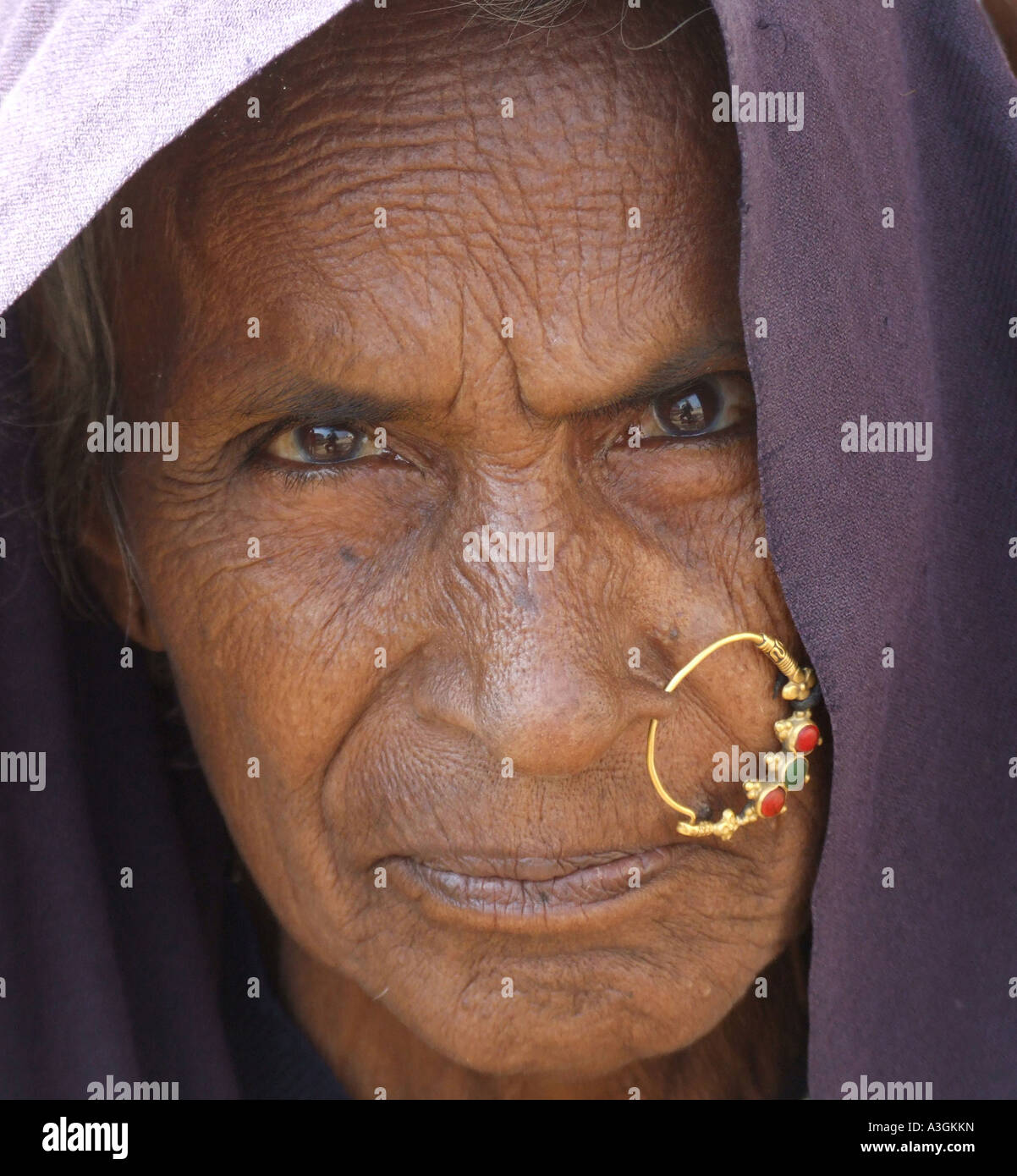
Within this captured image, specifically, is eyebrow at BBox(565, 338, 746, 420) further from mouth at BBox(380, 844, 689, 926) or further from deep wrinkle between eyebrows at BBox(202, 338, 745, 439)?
mouth at BBox(380, 844, 689, 926)

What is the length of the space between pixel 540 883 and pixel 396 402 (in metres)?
0.61

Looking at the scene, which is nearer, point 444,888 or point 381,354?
point 381,354

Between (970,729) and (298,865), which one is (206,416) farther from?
(970,729)

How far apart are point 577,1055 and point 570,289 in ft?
3.21

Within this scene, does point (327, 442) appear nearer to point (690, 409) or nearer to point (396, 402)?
point (396, 402)

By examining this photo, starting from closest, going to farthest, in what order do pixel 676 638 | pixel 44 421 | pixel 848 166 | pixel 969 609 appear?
1. pixel 848 166
2. pixel 676 638
3. pixel 969 609
4. pixel 44 421

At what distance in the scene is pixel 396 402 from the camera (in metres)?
1.50

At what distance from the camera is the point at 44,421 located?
71.6 inches

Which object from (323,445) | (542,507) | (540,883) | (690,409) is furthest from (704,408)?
(540,883)

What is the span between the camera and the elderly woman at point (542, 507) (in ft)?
4.75

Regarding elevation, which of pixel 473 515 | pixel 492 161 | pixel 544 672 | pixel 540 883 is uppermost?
pixel 492 161

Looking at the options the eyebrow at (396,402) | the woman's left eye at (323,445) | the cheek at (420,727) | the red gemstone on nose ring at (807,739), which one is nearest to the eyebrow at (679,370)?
the eyebrow at (396,402)

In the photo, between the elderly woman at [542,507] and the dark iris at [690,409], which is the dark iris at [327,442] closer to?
the elderly woman at [542,507]

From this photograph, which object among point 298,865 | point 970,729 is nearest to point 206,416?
point 298,865
